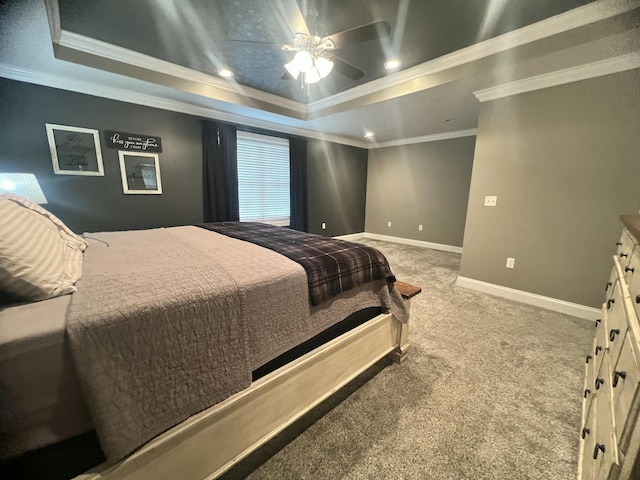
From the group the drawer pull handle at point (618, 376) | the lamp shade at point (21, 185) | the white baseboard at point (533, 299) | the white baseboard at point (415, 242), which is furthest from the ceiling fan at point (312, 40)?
the white baseboard at point (415, 242)

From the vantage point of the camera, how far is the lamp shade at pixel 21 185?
1.81 m

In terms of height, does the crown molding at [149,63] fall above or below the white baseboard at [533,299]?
above

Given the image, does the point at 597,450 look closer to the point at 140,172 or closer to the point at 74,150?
the point at 140,172

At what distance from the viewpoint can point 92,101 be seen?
8.83ft

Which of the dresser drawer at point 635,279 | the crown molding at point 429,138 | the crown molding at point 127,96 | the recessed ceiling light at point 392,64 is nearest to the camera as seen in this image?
the dresser drawer at point 635,279

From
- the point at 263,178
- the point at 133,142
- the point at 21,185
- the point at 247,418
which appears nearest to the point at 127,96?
the point at 133,142

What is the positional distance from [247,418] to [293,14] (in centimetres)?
238

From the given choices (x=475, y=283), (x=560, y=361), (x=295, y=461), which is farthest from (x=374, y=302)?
(x=475, y=283)

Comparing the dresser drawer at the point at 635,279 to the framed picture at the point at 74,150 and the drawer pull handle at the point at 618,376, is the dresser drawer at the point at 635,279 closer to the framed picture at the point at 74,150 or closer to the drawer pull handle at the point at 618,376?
the drawer pull handle at the point at 618,376

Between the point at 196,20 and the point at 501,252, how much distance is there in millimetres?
3745

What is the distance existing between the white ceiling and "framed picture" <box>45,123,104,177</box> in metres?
0.44

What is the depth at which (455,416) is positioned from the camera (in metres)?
1.34

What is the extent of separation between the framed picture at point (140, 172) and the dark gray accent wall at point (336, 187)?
2.64m

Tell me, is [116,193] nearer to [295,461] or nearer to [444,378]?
[295,461]
